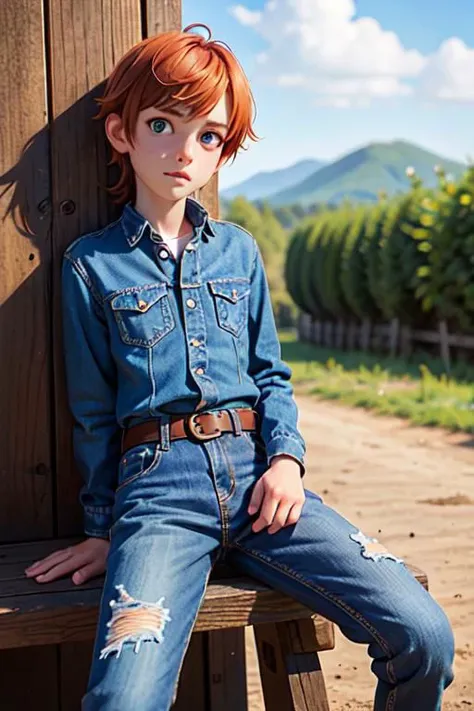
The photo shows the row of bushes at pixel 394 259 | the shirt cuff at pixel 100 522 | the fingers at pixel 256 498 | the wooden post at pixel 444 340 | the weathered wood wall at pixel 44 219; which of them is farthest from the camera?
the wooden post at pixel 444 340

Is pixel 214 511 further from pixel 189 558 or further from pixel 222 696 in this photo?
pixel 222 696

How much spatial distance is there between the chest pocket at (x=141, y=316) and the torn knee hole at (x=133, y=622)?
0.58 metres

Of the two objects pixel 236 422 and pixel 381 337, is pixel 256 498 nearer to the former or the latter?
pixel 236 422

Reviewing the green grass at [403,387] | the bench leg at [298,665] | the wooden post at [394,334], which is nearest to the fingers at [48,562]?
the bench leg at [298,665]

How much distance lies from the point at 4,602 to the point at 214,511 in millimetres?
480

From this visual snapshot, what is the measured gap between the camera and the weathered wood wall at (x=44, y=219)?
8.61ft

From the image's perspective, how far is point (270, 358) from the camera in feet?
8.58

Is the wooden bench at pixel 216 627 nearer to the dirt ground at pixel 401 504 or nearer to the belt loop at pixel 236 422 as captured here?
the belt loop at pixel 236 422

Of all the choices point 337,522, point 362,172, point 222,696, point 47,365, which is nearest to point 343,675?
point 222,696

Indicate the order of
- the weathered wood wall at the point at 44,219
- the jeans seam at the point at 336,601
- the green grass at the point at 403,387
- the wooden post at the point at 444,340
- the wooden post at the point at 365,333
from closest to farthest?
the jeans seam at the point at 336,601 < the weathered wood wall at the point at 44,219 < the green grass at the point at 403,387 < the wooden post at the point at 444,340 < the wooden post at the point at 365,333

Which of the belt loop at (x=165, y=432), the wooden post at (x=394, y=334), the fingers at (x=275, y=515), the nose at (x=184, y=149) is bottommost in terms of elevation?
the wooden post at (x=394, y=334)

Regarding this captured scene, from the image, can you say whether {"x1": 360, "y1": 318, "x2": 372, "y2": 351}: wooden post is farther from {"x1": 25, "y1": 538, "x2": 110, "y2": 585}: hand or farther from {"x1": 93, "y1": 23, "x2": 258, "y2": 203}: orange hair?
{"x1": 25, "y1": 538, "x2": 110, "y2": 585}: hand

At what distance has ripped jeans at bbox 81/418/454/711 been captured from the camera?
2107 millimetres

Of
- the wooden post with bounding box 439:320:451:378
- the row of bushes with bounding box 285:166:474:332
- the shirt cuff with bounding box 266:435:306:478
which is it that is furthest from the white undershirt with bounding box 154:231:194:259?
the wooden post with bounding box 439:320:451:378
